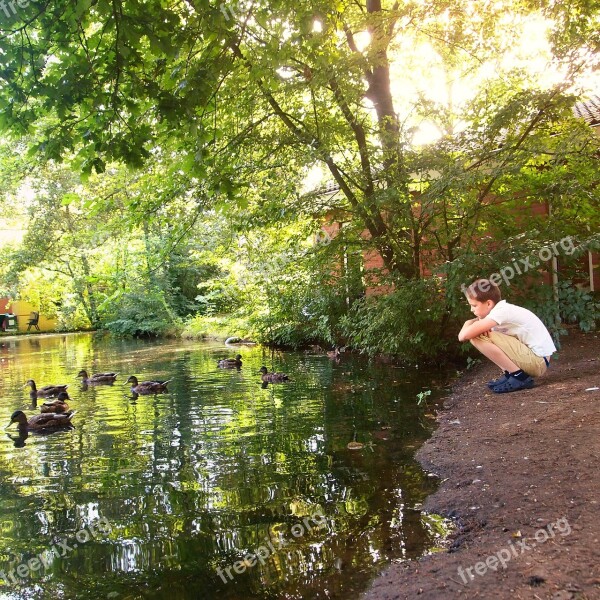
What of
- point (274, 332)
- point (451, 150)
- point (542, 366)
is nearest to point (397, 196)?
point (451, 150)

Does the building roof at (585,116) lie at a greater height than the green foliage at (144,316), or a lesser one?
greater

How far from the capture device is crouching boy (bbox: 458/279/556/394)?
7.91 metres

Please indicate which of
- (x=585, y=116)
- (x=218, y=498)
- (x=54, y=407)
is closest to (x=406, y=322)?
(x=54, y=407)

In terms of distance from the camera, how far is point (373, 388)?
1127cm

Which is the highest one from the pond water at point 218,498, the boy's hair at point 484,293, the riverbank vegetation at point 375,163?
the riverbank vegetation at point 375,163

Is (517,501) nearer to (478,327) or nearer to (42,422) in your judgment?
(478,327)

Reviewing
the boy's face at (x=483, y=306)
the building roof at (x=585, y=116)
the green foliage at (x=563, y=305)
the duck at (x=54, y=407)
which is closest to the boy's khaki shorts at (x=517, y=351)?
the boy's face at (x=483, y=306)

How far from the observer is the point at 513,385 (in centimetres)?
851

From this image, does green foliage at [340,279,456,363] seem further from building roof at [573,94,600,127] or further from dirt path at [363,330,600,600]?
building roof at [573,94,600,127]

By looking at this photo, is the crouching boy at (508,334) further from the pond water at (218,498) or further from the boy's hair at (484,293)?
the pond water at (218,498)

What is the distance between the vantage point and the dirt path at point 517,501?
11.0ft

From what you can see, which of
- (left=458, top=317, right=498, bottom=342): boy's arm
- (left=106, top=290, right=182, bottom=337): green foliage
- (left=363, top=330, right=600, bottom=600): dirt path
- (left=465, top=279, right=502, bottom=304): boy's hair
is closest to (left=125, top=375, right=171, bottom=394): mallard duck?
(left=363, top=330, right=600, bottom=600): dirt path

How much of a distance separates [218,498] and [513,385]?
5.10 m

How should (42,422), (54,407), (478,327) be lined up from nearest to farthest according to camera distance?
(478,327) → (42,422) → (54,407)
